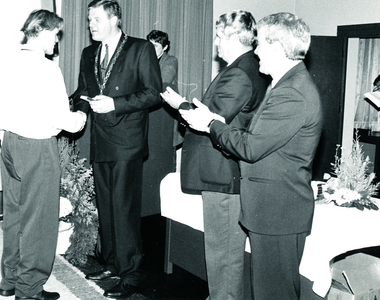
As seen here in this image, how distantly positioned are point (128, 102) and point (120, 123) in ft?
0.50

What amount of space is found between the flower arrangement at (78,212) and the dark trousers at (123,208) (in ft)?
1.89

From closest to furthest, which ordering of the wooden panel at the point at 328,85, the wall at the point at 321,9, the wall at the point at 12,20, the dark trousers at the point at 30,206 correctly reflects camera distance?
the dark trousers at the point at 30,206, the wall at the point at 12,20, the wooden panel at the point at 328,85, the wall at the point at 321,9

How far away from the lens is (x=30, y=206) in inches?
112

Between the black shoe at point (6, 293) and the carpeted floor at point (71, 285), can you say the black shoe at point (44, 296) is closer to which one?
the carpeted floor at point (71, 285)

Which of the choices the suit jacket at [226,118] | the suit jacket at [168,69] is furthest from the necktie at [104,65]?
the suit jacket at [168,69]

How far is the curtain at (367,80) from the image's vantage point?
24.9 feet

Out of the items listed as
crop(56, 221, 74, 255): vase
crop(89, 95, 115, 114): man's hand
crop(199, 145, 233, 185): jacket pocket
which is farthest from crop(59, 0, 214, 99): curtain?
crop(199, 145, 233, 185): jacket pocket

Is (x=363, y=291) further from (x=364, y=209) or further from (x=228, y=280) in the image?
(x=228, y=280)

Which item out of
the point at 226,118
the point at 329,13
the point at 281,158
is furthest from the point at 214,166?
the point at 329,13

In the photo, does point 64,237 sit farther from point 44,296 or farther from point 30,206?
point 30,206

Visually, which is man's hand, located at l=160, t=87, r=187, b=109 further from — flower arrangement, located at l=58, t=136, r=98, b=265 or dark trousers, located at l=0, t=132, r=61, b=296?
flower arrangement, located at l=58, t=136, r=98, b=265

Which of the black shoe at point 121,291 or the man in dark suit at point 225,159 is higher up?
the man in dark suit at point 225,159

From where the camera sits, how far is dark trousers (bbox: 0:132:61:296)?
2.79m

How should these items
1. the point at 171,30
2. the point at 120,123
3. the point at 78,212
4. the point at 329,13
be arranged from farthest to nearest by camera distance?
the point at 329,13, the point at 171,30, the point at 78,212, the point at 120,123
